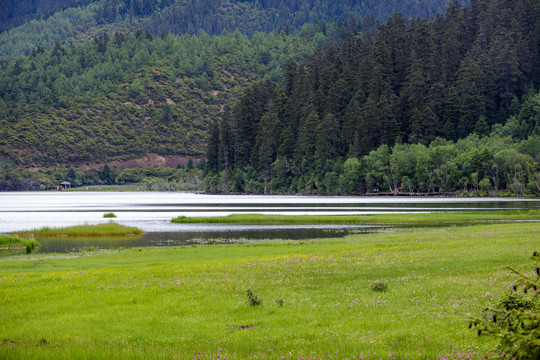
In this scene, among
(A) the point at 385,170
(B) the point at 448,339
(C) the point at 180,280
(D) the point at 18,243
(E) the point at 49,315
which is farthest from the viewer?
(A) the point at 385,170

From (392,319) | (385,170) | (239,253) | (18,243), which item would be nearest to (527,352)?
(392,319)

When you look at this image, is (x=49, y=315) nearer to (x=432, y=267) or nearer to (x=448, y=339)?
(x=448, y=339)

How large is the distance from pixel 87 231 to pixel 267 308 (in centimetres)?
5286

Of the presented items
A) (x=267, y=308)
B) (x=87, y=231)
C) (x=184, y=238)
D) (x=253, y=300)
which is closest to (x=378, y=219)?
(x=184, y=238)

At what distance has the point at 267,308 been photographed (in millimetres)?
20141

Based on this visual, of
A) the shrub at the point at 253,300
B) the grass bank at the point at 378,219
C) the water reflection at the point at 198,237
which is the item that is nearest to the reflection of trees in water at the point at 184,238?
the water reflection at the point at 198,237

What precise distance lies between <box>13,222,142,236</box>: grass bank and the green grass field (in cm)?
3362

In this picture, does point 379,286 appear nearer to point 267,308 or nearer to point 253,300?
point 267,308

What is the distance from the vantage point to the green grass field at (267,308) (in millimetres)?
15406

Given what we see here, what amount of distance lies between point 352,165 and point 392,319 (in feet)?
531

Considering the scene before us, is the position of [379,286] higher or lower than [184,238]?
higher

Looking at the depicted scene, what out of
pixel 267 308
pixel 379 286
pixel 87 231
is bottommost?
pixel 87 231

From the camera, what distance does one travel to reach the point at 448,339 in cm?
1537

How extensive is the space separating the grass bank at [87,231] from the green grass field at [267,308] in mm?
33622
